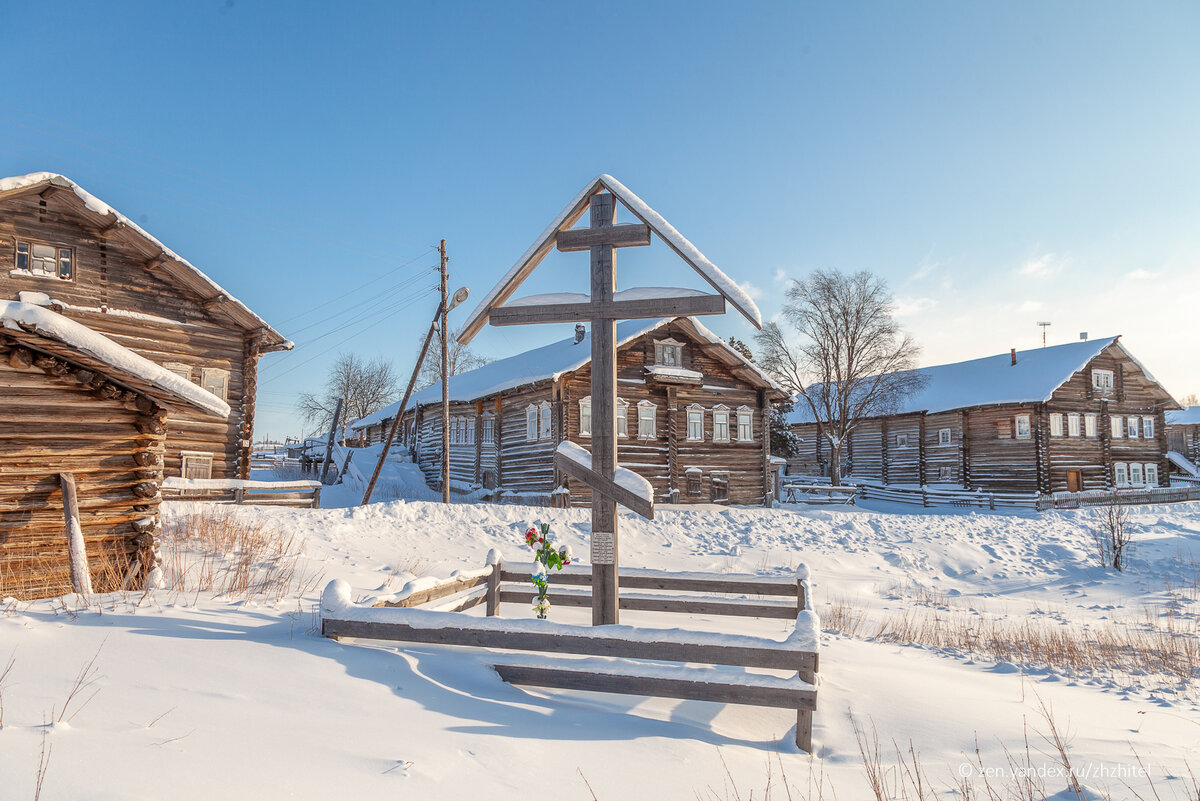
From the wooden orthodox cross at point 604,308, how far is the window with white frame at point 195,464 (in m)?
15.1

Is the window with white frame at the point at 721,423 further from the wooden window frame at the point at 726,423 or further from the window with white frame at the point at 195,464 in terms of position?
the window with white frame at the point at 195,464

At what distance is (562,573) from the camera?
8164mm

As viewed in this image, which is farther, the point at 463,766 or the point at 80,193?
the point at 80,193

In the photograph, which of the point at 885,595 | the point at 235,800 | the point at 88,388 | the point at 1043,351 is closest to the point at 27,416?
the point at 88,388

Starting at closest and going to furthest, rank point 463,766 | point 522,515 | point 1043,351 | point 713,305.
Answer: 1. point 463,766
2. point 713,305
3. point 522,515
4. point 1043,351

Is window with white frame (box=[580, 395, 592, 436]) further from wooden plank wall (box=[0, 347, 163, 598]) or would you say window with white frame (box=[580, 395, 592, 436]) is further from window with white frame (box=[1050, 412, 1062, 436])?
window with white frame (box=[1050, 412, 1062, 436])

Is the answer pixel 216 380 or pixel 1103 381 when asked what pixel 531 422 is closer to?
pixel 216 380

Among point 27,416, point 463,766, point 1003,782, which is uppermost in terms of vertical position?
point 27,416

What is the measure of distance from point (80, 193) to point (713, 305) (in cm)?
1619

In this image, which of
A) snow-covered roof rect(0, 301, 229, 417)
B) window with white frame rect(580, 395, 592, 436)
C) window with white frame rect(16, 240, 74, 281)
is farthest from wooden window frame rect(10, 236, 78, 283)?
window with white frame rect(580, 395, 592, 436)

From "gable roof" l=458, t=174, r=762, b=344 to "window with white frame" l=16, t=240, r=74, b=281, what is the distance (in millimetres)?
14306

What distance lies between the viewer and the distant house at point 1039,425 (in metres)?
31.6

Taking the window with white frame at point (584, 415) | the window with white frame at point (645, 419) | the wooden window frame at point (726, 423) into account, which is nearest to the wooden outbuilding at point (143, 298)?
the window with white frame at point (584, 415)

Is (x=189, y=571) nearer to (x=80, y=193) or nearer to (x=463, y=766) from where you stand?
(x=463, y=766)
